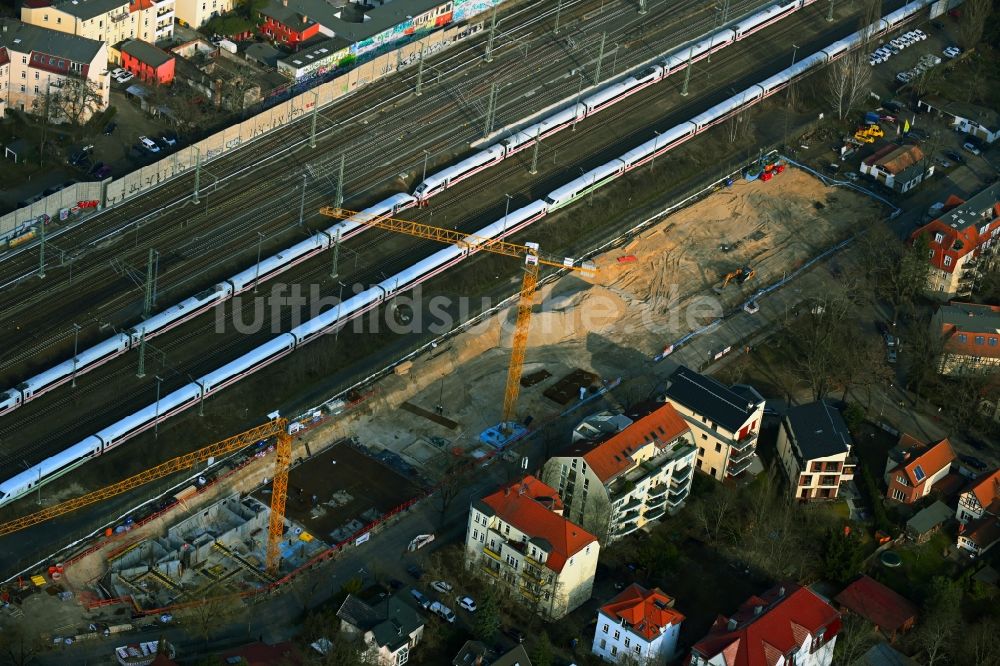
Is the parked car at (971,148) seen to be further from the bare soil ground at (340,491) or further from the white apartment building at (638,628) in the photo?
the white apartment building at (638,628)

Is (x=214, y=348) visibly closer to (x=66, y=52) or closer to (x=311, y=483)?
(x=311, y=483)

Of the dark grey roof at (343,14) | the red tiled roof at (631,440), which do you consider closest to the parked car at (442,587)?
the red tiled roof at (631,440)

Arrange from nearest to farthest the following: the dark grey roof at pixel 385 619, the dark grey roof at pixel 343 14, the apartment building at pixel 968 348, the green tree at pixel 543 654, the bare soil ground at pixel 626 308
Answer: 1. the dark grey roof at pixel 385 619
2. the green tree at pixel 543 654
3. the bare soil ground at pixel 626 308
4. the apartment building at pixel 968 348
5. the dark grey roof at pixel 343 14

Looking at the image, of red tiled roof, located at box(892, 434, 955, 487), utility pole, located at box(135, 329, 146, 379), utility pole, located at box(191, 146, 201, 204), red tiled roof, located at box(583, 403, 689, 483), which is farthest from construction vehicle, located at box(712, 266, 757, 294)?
utility pole, located at box(135, 329, 146, 379)

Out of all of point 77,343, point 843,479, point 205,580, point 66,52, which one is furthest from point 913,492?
point 66,52

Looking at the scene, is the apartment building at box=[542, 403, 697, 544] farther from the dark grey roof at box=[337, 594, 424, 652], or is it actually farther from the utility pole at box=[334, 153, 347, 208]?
the utility pole at box=[334, 153, 347, 208]

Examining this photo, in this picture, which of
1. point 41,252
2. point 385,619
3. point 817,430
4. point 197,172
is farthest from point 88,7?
point 817,430
